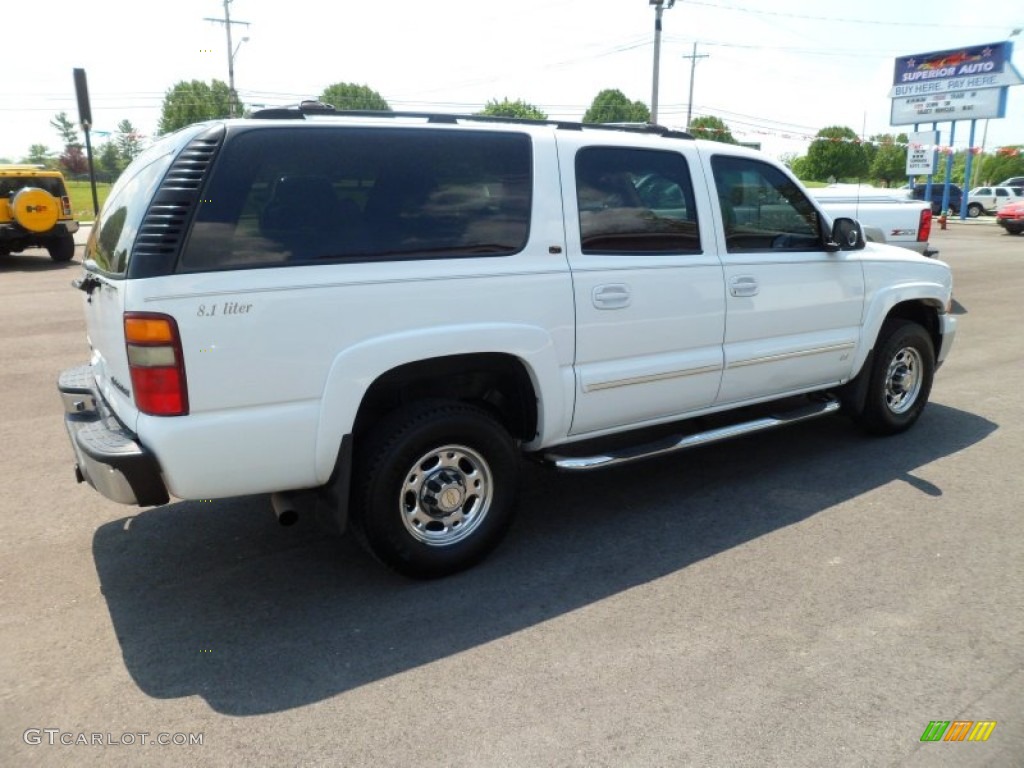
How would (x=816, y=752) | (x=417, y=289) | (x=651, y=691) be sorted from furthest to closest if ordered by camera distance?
1. (x=417, y=289)
2. (x=651, y=691)
3. (x=816, y=752)

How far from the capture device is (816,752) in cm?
264

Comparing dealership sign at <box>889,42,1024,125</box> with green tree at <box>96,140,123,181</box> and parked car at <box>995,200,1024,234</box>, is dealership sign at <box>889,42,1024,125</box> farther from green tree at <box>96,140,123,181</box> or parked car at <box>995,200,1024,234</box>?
green tree at <box>96,140,123,181</box>

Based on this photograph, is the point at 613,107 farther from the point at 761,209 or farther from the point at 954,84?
the point at 761,209

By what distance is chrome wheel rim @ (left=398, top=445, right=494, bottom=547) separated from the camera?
3678mm

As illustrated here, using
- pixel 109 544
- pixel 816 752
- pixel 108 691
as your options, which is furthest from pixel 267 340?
pixel 816 752

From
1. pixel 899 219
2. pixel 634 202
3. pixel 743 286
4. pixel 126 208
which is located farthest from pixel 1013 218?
pixel 126 208

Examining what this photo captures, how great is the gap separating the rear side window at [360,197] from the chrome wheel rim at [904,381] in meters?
3.29

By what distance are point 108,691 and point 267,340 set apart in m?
1.39

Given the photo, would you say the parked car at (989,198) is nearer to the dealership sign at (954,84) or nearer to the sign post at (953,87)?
the sign post at (953,87)

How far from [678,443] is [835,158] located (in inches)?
3260

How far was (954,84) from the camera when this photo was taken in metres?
38.7

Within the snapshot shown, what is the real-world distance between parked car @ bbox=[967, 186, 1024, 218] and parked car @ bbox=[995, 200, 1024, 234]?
1321cm

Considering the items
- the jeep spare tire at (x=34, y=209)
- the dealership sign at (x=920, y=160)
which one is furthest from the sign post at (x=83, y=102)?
the dealership sign at (x=920, y=160)

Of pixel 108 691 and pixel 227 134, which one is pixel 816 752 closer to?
pixel 108 691
